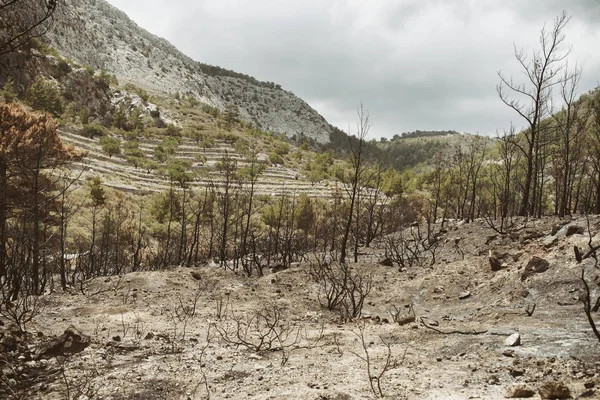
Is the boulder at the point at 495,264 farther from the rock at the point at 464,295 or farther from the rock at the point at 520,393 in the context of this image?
the rock at the point at 520,393

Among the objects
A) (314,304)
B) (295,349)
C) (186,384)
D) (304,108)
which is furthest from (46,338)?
(304,108)

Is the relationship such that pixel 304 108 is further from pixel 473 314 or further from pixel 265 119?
pixel 473 314

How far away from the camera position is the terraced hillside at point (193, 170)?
44844 millimetres

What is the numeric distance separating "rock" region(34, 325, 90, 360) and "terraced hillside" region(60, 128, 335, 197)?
31.4 meters

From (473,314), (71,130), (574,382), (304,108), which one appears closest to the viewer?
(574,382)

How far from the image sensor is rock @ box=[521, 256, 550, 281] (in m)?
8.81

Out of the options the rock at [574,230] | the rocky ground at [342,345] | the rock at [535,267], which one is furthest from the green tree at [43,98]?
the rock at [574,230]

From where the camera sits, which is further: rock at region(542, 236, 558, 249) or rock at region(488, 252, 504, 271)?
rock at region(488, 252, 504, 271)

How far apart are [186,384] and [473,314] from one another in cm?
645

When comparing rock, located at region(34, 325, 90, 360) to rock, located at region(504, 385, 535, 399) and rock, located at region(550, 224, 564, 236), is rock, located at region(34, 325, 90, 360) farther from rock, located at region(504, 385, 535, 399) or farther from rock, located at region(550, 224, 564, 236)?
rock, located at region(550, 224, 564, 236)

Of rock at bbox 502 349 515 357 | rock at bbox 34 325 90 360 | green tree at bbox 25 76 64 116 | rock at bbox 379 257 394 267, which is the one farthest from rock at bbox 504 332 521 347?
green tree at bbox 25 76 64 116

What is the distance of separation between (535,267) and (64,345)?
9.82 m

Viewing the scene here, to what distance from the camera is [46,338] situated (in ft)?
21.2

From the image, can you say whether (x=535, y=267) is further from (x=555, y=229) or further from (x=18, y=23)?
(x=18, y=23)
